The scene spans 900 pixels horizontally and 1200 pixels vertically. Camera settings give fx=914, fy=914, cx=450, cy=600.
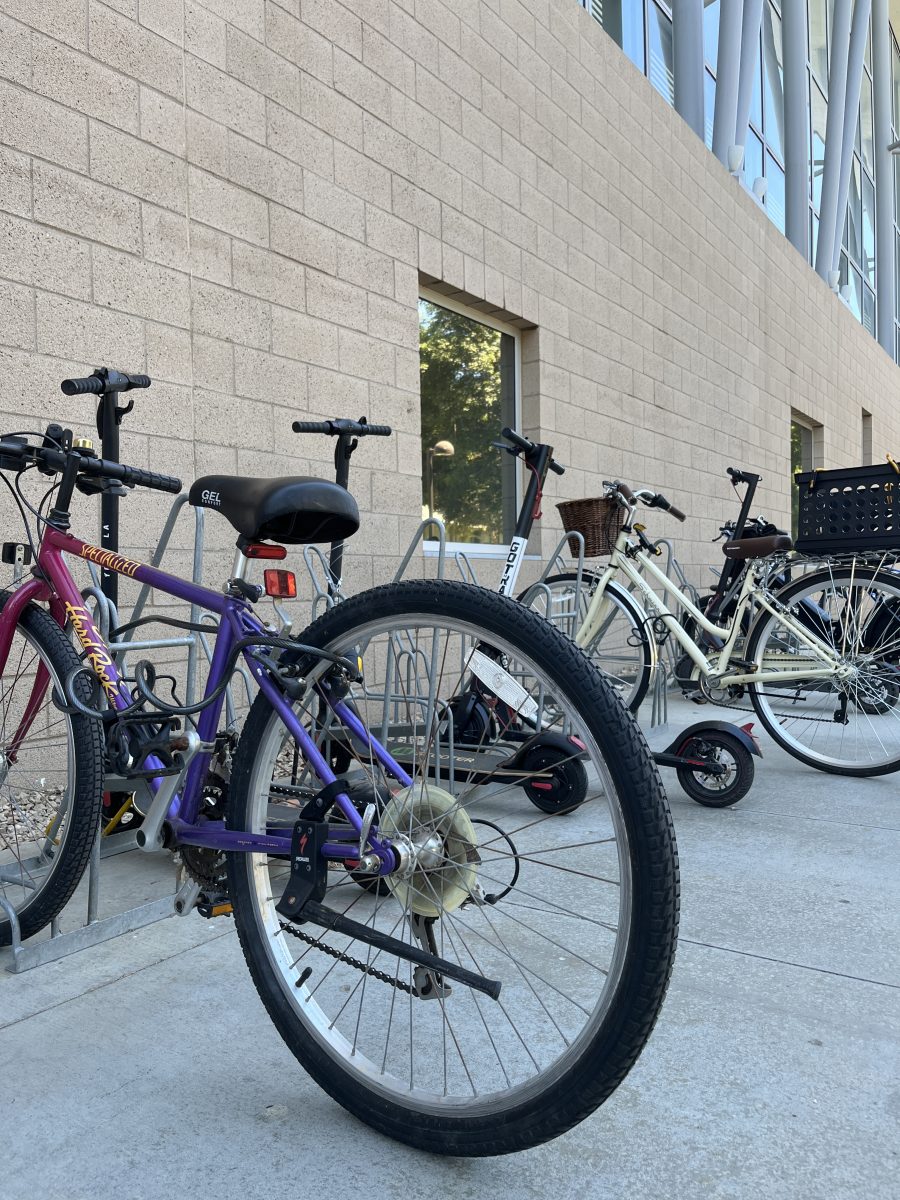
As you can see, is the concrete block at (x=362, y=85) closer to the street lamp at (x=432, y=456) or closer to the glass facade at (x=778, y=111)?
the street lamp at (x=432, y=456)

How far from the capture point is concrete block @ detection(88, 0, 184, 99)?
3.47 meters

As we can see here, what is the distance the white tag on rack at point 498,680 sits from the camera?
5.13ft

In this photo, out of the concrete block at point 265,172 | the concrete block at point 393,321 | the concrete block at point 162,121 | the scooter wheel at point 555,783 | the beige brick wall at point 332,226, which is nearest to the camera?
the scooter wheel at point 555,783

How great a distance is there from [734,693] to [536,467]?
1460mm

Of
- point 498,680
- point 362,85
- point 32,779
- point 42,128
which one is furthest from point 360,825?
point 362,85

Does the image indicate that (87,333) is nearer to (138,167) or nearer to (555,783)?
(138,167)

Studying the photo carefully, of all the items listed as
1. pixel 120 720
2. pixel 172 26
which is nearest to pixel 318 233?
pixel 172 26

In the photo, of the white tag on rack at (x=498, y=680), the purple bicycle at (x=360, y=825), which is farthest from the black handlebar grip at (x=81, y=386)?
the white tag on rack at (x=498, y=680)

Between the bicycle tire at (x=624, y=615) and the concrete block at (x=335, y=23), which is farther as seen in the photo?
the concrete block at (x=335, y=23)

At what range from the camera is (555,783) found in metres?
3.11

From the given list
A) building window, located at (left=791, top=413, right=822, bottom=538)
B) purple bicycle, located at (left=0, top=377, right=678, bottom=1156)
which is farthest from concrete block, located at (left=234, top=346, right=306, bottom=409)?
building window, located at (left=791, top=413, right=822, bottom=538)

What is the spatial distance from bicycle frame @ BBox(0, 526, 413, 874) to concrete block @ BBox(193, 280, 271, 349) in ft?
6.81

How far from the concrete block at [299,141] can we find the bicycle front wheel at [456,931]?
3.24 m

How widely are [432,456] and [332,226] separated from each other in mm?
1538
